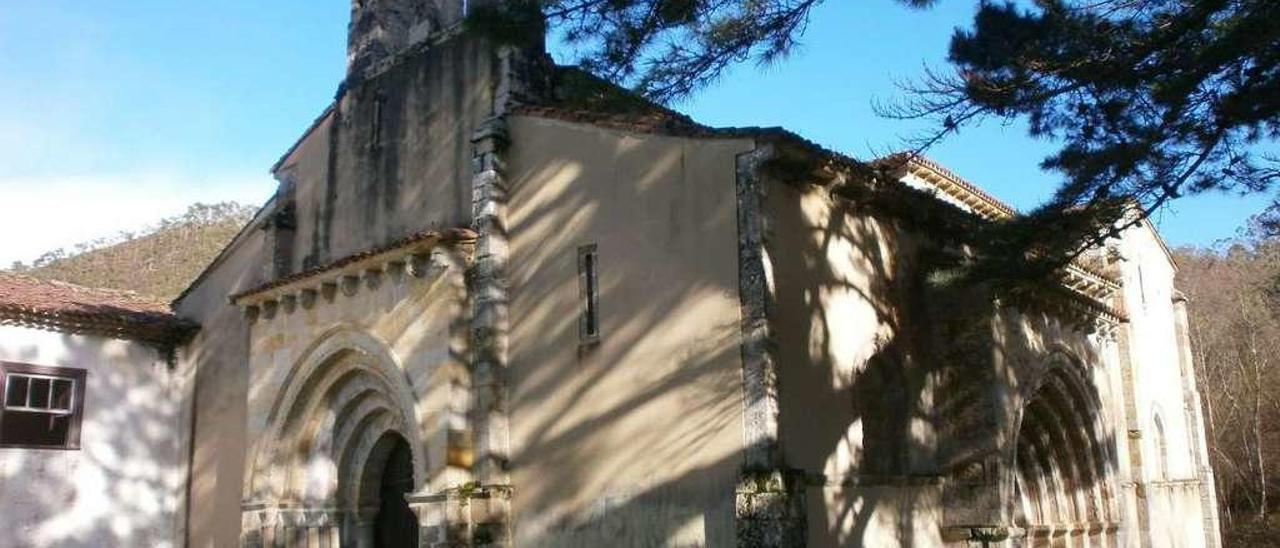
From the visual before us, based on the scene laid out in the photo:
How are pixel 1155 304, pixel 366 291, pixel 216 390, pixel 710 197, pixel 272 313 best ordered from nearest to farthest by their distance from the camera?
pixel 710 197 < pixel 366 291 < pixel 272 313 < pixel 216 390 < pixel 1155 304

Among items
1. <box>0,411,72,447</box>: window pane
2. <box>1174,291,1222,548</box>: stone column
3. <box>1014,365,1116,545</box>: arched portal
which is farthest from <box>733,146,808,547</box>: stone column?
<box>1174,291,1222,548</box>: stone column

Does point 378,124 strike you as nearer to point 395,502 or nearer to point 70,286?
point 395,502

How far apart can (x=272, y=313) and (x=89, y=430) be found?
3.03 meters

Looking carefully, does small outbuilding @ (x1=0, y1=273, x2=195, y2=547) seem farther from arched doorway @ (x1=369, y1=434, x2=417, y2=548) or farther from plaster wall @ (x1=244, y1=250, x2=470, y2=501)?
arched doorway @ (x1=369, y1=434, x2=417, y2=548)

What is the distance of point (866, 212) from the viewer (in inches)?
484

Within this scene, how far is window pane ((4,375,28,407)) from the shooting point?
573 inches

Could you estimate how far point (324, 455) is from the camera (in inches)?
563

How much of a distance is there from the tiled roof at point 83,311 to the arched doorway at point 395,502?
434 cm

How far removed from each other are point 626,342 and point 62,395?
848 centimetres

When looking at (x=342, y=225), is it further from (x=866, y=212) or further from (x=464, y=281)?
(x=866, y=212)

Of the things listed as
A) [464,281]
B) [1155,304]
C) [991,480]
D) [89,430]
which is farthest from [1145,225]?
[89,430]

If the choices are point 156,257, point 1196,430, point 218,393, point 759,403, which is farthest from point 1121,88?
point 156,257

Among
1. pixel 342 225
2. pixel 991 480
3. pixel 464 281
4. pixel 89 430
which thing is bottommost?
pixel 991 480

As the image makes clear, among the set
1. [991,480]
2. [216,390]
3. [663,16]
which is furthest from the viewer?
[216,390]
